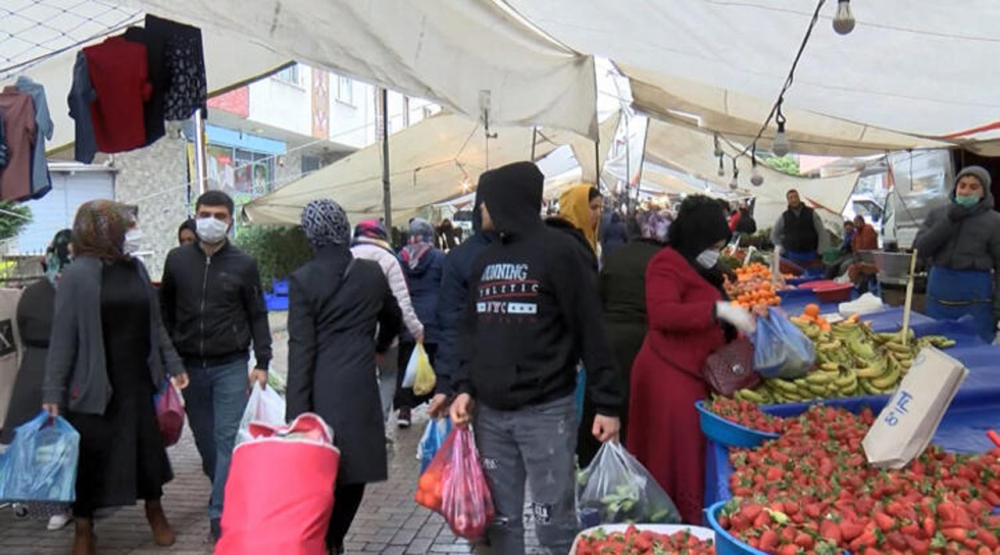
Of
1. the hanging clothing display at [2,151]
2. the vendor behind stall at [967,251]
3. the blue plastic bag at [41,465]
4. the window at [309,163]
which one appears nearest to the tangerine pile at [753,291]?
the vendor behind stall at [967,251]

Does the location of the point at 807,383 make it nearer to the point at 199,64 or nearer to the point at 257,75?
the point at 199,64

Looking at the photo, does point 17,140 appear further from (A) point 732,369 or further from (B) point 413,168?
(B) point 413,168

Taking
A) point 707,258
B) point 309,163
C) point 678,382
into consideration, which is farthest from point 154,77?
point 309,163

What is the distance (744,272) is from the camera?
27.3 feet

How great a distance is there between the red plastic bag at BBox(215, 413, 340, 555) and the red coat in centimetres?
162

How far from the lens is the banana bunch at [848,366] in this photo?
3.77m

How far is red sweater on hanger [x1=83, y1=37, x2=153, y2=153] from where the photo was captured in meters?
5.39

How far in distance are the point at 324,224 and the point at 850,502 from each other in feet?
8.55

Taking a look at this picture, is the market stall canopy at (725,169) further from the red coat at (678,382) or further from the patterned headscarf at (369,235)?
the red coat at (678,382)

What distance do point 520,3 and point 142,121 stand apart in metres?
2.79

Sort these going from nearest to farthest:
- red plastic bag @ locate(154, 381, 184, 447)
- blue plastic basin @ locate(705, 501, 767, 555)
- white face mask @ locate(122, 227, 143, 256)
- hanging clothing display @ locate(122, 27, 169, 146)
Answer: blue plastic basin @ locate(705, 501, 767, 555), white face mask @ locate(122, 227, 143, 256), red plastic bag @ locate(154, 381, 184, 447), hanging clothing display @ locate(122, 27, 169, 146)

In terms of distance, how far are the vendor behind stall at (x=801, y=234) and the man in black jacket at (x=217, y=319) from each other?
8390 millimetres

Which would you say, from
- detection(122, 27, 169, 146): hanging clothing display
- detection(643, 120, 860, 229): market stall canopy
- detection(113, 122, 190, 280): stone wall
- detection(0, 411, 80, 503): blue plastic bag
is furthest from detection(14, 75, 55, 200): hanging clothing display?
detection(643, 120, 860, 229): market stall canopy

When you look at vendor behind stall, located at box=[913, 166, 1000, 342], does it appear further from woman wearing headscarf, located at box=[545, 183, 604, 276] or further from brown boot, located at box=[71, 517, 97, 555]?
brown boot, located at box=[71, 517, 97, 555]
